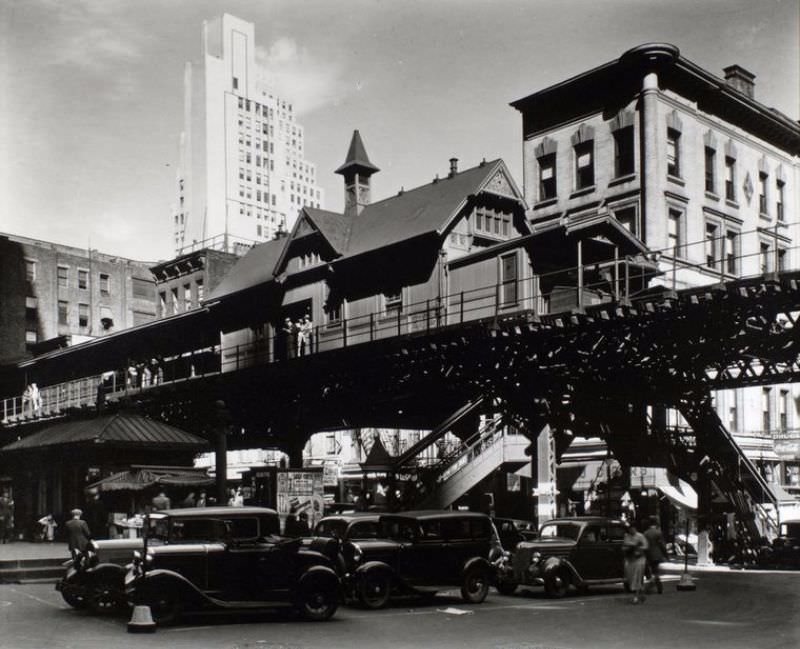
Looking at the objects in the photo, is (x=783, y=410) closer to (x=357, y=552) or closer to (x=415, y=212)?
(x=415, y=212)

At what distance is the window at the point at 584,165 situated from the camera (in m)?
47.8

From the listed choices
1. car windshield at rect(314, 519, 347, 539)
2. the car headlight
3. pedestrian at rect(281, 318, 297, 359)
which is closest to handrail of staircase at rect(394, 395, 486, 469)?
car windshield at rect(314, 519, 347, 539)

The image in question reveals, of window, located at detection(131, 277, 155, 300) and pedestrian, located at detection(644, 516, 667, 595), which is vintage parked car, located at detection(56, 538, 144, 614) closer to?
pedestrian, located at detection(644, 516, 667, 595)

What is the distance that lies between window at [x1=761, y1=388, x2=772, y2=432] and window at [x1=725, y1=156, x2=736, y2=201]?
1098 cm

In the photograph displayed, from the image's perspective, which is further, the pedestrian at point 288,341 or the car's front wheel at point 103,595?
the pedestrian at point 288,341

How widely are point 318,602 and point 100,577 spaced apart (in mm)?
4138

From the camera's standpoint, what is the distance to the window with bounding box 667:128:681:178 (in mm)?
45344

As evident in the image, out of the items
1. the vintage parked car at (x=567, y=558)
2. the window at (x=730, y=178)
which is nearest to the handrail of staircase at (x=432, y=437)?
the vintage parked car at (x=567, y=558)

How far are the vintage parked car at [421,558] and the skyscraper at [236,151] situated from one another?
401 inches

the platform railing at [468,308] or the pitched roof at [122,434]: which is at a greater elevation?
the platform railing at [468,308]

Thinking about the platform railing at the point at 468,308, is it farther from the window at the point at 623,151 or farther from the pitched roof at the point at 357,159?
the pitched roof at the point at 357,159

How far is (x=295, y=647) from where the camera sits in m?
13.8

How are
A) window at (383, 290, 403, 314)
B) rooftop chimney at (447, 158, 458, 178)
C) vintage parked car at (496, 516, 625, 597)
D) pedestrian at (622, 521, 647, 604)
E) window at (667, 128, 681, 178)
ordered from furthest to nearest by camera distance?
window at (667, 128, 681, 178) → rooftop chimney at (447, 158, 458, 178) → window at (383, 290, 403, 314) → vintage parked car at (496, 516, 625, 597) → pedestrian at (622, 521, 647, 604)

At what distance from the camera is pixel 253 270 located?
184 ft
